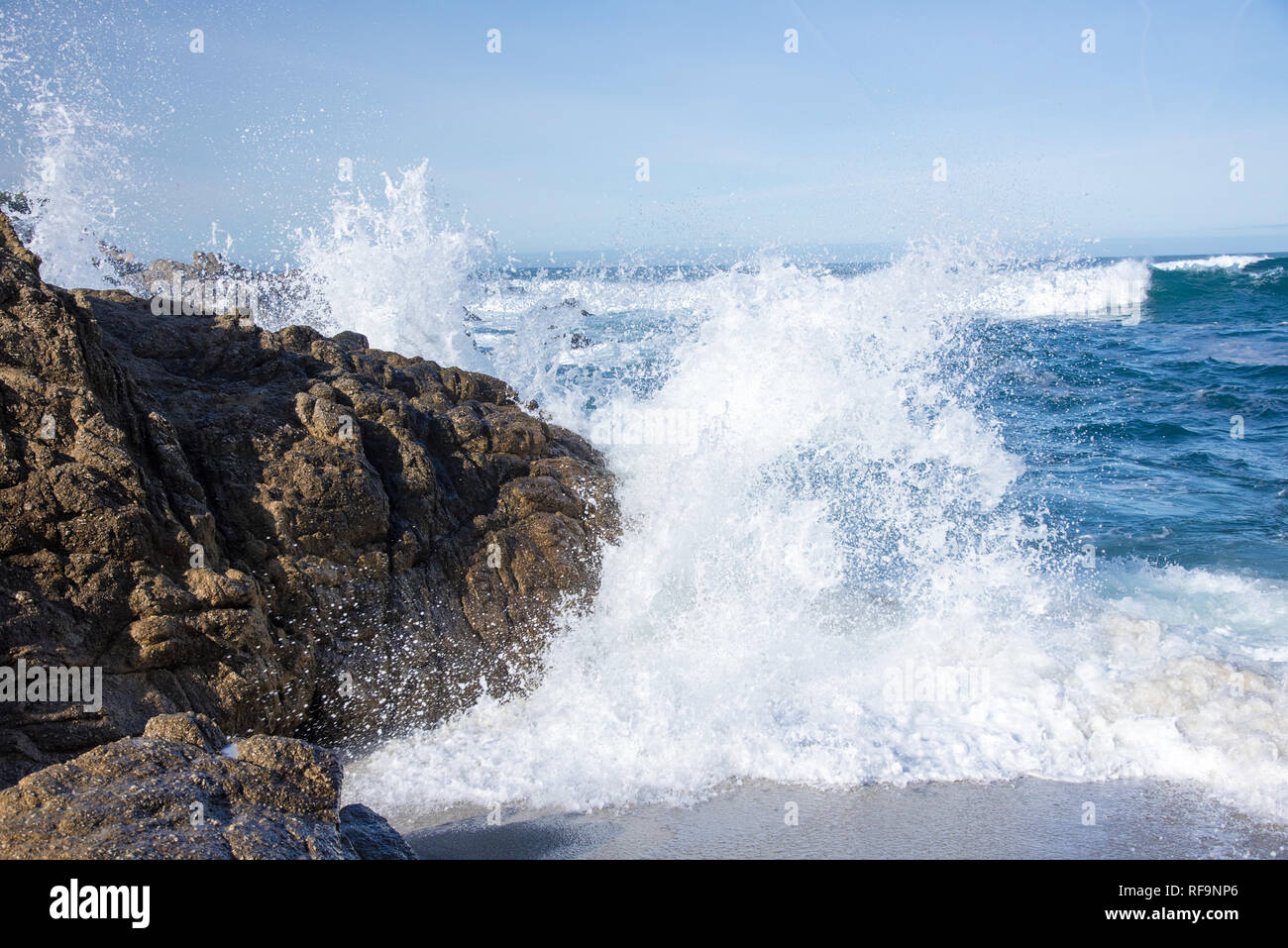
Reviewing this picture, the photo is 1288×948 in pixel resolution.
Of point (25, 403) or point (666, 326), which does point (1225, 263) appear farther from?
point (25, 403)

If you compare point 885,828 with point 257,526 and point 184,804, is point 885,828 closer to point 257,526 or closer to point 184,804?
point 184,804

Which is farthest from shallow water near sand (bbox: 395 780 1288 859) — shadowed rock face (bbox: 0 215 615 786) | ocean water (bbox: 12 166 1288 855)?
shadowed rock face (bbox: 0 215 615 786)

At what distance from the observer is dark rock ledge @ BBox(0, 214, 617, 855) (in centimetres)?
346

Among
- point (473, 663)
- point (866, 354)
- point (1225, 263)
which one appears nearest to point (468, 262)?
point (866, 354)

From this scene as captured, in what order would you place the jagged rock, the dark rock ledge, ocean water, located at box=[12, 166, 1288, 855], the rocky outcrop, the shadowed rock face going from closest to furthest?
the rocky outcrop < the jagged rock < the dark rock ledge < the shadowed rock face < ocean water, located at box=[12, 166, 1288, 855]

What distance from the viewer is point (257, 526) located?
15.1 ft

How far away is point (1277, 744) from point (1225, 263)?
38.1 meters

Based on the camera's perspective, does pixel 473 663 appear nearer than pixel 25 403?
No

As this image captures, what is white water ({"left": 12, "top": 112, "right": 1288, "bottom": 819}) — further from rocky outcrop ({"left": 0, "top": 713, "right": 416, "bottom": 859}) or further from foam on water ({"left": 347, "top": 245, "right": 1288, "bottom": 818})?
rocky outcrop ({"left": 0, "top": 713, "right": 416, "bottom": 859})

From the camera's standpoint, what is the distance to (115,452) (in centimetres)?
397

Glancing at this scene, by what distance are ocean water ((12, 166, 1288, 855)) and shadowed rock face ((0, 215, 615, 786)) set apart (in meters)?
0.46

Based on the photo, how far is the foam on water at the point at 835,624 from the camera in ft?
14.6

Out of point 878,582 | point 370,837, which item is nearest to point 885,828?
point 370,837
